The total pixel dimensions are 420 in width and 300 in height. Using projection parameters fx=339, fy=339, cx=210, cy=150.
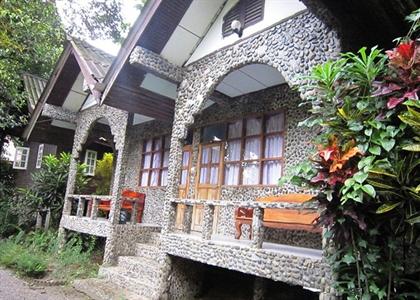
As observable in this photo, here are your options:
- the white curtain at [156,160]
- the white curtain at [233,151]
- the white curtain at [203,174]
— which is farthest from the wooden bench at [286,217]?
the white curtain at [156,160]

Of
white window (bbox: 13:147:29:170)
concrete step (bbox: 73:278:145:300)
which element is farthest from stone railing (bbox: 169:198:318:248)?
white window (bbox: 13:147:29:170)

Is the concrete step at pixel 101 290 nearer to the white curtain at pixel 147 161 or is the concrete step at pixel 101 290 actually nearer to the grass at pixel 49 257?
the grass at pixel 49 257

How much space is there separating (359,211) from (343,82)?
127 cm

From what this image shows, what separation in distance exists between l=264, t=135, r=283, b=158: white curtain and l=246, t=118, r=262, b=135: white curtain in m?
0.35

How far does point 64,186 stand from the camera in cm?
1171

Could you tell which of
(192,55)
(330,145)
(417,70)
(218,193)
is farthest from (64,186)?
(417,70)

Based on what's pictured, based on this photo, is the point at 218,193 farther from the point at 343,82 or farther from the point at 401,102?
the point at 401,102

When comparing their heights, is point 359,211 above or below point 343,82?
below

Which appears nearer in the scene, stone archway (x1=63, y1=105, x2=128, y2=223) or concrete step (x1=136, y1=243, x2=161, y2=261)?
concrete step (x1=136, y1=243, x2=161, y2=261)

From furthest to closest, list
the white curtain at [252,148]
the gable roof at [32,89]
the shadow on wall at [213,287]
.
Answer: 1. the gable roof at [32,89]
2. the white curtain at [252,148]
3. the shadow on wall at [213,287]

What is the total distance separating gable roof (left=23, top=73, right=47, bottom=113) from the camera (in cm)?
1206

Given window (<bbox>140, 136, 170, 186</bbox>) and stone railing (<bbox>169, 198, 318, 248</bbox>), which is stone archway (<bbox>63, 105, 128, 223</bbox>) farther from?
stone railing (<bbox>169, 198, 318, 248</bbox>)

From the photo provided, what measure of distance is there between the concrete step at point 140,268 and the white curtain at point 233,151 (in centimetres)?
278

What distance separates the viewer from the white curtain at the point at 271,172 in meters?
6.68
